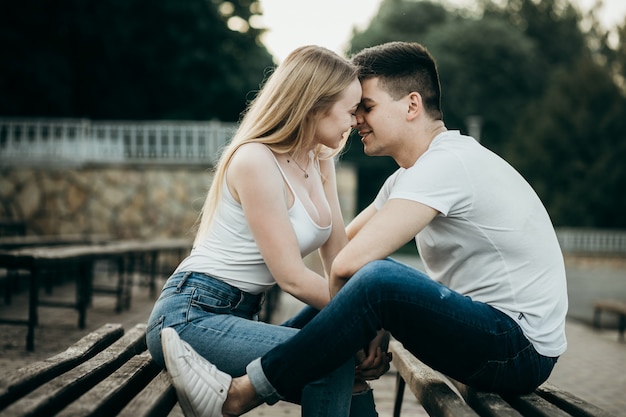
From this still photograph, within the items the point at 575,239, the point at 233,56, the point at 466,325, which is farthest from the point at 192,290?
the point at 575,239

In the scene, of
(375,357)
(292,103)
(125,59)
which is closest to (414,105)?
(292,103)

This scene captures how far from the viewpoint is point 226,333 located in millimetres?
2447

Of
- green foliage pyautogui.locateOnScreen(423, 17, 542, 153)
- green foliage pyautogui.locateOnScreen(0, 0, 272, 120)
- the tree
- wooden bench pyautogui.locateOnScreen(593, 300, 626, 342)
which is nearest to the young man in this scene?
wooden bench pyautogui.locateOnScreen(593, 300, 626, 342)

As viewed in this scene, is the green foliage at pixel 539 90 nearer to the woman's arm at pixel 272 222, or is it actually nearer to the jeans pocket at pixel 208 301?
the woman's arm at pixel 272 222

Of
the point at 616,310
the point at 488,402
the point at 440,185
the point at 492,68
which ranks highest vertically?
the point at 440,185

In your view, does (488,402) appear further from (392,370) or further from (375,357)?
(392,370)

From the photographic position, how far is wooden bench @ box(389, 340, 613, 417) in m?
2.13

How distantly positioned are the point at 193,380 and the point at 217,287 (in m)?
0.42

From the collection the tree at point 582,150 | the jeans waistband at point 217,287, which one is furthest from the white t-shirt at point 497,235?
the tree at point 582,150

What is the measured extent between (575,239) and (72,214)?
54.2 feet

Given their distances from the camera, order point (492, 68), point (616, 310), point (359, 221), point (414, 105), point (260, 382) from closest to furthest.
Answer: point (260, 382) → point (414, 105) → point (359, 221) → point (616, 310) → point (492, 68)

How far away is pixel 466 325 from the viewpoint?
2.33 m

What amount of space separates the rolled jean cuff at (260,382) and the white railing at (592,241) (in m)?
22.9

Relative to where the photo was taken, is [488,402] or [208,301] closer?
[488,402]
